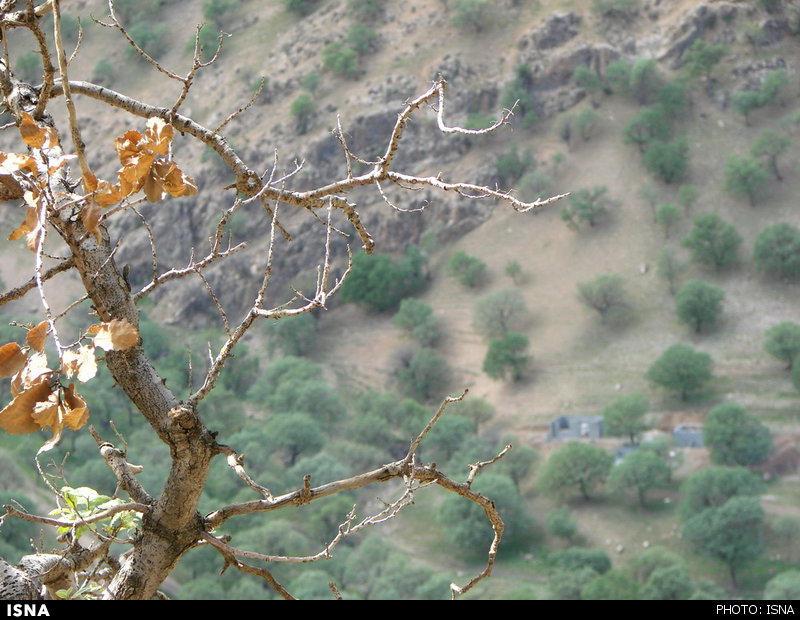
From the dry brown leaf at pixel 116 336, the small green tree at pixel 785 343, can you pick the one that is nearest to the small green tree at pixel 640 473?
the small green tree at pixel 785 343

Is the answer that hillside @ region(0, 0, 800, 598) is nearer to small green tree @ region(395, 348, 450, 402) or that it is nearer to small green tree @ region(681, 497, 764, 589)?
small green tree @ region(395, 348, 450, 402)

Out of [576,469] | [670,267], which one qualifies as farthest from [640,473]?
[670,267]

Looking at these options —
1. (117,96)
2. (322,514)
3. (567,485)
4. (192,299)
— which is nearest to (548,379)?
(567,485)

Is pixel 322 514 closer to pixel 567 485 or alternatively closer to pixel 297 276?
pixel 567 485

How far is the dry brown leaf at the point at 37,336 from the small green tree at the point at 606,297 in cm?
2560

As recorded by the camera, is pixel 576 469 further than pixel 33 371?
Yes

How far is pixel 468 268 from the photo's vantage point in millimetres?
29344

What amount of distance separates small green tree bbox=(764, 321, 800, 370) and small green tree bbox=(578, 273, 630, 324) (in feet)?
12.3

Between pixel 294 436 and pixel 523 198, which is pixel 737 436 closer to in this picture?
pixel 523 198

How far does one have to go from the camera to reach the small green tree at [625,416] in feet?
79.0

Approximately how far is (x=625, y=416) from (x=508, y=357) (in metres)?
3.43

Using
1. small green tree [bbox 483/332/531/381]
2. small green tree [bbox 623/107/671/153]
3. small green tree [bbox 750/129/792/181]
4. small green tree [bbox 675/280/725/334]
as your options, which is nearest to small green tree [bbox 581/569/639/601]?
small green tree [bbox 483/332/531/381]
